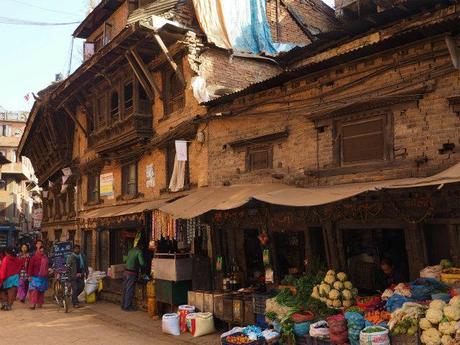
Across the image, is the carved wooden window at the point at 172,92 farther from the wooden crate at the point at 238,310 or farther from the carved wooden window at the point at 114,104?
the wooden crate at the point at 238,310

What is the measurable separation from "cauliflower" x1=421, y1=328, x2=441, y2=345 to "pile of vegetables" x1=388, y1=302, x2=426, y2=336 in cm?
17

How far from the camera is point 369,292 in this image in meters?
9.27

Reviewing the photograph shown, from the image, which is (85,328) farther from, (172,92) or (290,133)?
(172,92)

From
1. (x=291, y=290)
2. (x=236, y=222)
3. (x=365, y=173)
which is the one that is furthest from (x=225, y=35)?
(x=291, y=290)

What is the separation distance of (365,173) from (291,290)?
8.90 feet

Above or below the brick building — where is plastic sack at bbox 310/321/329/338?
below

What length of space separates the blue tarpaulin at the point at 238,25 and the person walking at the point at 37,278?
364 inches

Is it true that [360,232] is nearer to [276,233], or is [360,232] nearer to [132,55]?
[276,233]

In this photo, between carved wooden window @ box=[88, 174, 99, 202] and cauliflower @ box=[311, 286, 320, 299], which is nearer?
cauliflower @ box=[311, 286, 320, 299]

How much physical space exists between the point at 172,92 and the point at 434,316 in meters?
11.6

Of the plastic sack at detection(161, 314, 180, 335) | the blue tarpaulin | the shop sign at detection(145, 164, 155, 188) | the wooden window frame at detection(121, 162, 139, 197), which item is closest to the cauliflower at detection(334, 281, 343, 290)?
the plastic sack at detection(161, 314, 180, 335)

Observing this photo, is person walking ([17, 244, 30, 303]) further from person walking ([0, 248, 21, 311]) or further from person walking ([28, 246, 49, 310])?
person walking ([0, 248, 21, 311])

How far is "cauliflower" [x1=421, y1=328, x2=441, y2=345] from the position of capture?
242 inches

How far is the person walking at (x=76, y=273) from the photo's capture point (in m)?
15.3
